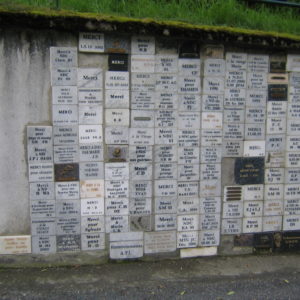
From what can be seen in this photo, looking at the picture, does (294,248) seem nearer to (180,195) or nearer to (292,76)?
(180,195)

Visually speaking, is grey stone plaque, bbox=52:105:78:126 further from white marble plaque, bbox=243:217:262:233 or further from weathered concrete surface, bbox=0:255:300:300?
white marble plaque, bbox=243:217:262:233

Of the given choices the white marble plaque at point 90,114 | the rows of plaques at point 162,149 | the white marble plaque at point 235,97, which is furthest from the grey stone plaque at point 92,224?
the white marble plaque at point 235,97

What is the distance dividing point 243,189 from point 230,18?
75.2 inches

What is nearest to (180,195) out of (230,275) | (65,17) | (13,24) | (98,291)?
(230,275)

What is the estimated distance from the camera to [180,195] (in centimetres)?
354

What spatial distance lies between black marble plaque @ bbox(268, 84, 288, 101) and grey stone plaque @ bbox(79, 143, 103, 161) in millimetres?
1841

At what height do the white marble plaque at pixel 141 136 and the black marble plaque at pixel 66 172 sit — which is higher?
the white marble plaque at pixel 141 136

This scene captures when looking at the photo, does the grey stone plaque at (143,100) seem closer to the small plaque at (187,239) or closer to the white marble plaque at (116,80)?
the white marble plaque at (116,80)

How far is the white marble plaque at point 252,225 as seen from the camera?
12.1ft

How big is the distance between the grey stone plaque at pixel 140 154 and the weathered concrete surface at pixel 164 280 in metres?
1.08

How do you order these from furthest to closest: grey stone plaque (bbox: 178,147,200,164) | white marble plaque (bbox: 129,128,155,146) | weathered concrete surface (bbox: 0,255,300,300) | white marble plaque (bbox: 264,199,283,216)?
white marble plaque (bbox: 264,199,283,216), grey stone plaque (bbox: 178,147,200,164), white marble plaque (bbox: 129,128,155,146), weathered concrete surface (bbox: 0,255,300,300)

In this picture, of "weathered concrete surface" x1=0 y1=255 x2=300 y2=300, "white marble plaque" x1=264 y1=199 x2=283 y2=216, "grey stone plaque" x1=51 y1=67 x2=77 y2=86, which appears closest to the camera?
"weathered concrete surface" x1=0 y1=255 x2=300 y2=300

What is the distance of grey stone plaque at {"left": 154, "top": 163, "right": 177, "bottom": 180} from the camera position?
11.4 feet

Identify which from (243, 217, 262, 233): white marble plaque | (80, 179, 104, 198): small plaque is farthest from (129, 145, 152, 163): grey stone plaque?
(243, 217, 262, 233): white marble plaque
